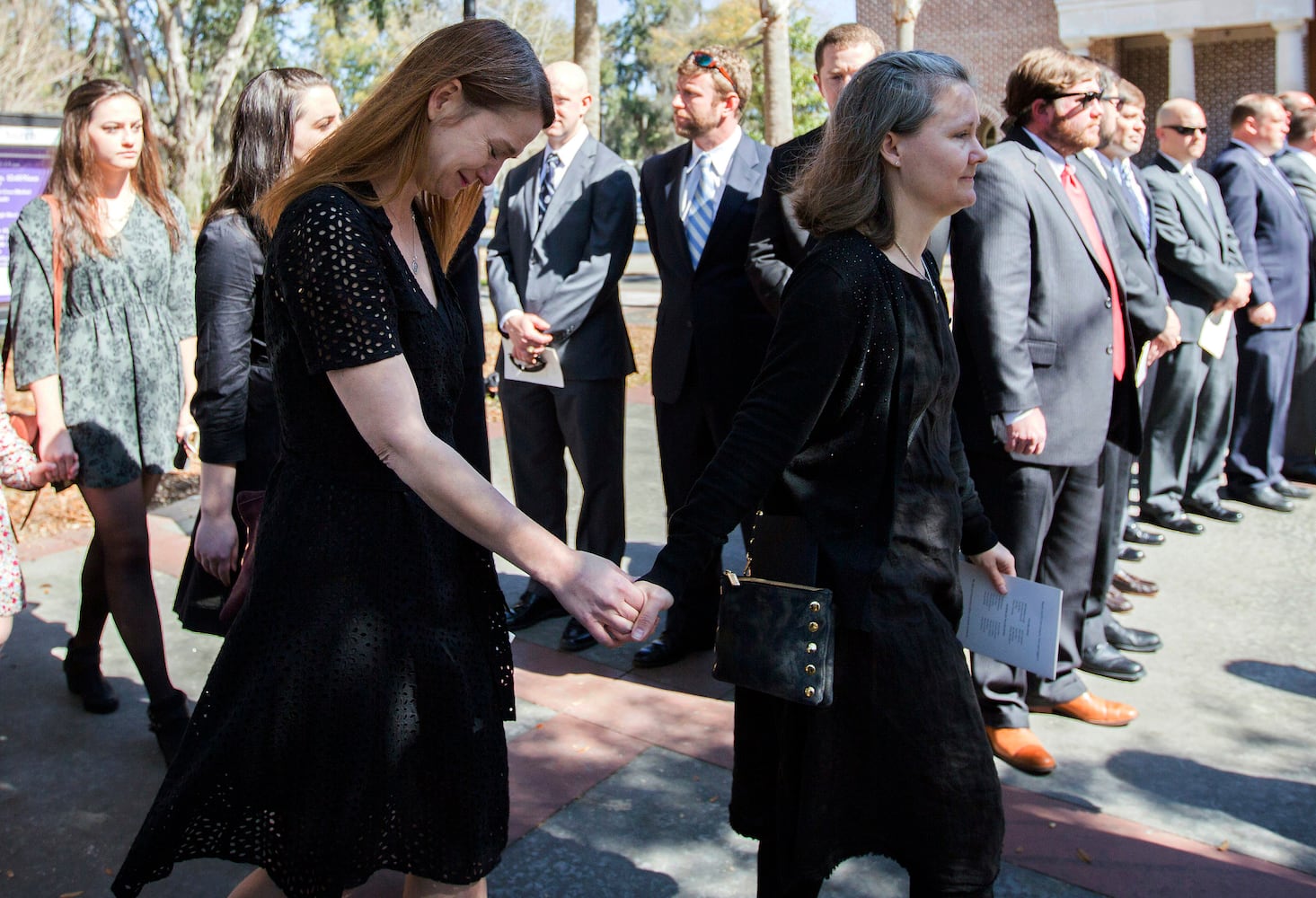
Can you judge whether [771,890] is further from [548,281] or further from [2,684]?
[2,684]

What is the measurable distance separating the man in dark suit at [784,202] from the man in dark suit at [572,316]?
764 millimetres

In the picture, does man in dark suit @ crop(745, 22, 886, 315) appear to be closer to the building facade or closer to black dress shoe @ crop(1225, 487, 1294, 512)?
black dress shoe @ crop(1225, 487, 1294, 512)

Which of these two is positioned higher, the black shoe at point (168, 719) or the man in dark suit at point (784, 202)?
the man in dark suit at point (784, 202)

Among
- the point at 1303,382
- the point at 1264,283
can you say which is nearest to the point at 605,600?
the point at 1264,283

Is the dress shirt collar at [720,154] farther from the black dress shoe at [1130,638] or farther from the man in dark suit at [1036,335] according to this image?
the black dress shoe at [1130,638]

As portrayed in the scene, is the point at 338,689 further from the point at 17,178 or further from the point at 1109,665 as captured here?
the point at 17,178

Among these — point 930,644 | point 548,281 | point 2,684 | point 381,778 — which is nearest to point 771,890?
point 930,644

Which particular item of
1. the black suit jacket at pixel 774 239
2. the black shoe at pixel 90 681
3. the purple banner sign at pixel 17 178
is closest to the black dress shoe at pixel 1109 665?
the black suit jacket at pixel 774 239

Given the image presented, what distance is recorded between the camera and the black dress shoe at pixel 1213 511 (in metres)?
6.90

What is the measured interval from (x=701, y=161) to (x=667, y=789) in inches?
96.1

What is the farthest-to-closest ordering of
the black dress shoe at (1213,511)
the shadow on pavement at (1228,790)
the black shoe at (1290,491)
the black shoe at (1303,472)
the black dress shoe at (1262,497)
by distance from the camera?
1. the black shoe at (1303,472)
2. the black shoe at (1290,491)
3. the black dress shoe at (1262,497)
4. the black dress shoe at (1213,511)
5. the shadow on pavement at (1228,790)

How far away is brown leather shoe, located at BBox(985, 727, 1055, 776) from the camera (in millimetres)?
3785

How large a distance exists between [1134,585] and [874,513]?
381 cm

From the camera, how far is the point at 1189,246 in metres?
6.57
